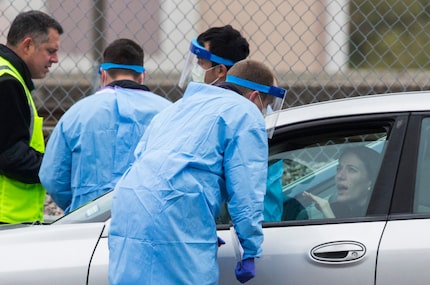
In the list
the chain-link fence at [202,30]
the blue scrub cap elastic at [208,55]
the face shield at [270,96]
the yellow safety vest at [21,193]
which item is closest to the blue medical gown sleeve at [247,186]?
the face shield at [270,96]

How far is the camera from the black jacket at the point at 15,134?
5457 mm

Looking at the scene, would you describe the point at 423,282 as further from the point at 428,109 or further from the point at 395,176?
the point at 428,109

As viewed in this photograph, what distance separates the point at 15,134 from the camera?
5496 mm

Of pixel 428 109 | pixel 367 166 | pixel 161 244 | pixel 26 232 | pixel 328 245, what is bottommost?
pixel 26 232

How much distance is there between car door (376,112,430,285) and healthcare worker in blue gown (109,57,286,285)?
54 centimetres

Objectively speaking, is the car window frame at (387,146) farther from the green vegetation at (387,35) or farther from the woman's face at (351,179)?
the green vegetation at (387,35)

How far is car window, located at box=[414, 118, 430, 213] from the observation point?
4.34 metres

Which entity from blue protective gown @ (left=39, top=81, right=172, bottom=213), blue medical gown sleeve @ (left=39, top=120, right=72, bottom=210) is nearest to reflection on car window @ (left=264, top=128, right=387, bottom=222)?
blue protective gown @ (left=39, top=81, right=172, bottom=213)

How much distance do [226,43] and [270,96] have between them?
3.27ft

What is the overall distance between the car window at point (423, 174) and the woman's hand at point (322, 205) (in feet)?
1.18

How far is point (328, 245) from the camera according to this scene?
4273mm

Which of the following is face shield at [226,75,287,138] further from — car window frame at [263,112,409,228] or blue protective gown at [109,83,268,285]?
blue protective gown at [109,83,268,285]

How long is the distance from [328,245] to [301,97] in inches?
172

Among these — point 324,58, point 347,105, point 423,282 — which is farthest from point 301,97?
point 423,282
